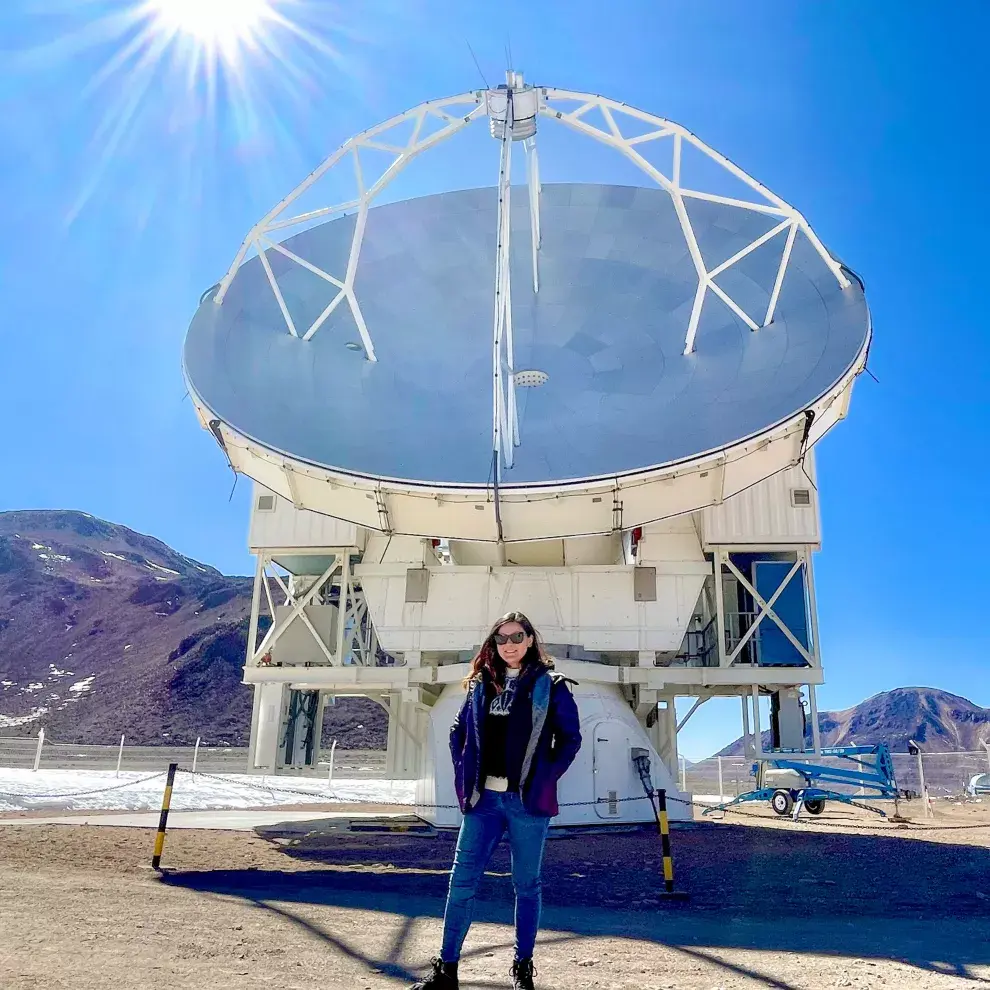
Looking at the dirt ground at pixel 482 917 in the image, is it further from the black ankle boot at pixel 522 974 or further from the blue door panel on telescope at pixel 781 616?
the blue door panel on telescope at pixel 781 616

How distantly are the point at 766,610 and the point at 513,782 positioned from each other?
553 inches

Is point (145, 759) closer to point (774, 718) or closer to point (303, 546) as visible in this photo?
point (303, 546)

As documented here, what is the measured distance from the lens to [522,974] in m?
4.04

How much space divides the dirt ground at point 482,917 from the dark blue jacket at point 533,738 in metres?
0.94

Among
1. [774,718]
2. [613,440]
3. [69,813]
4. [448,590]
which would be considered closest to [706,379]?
[613,440]

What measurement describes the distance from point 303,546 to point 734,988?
15.4 meters

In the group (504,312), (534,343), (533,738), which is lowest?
(533,738)

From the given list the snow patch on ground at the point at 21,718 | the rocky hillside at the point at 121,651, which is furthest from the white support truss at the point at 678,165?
the snow patch on ground at the point at 21,718

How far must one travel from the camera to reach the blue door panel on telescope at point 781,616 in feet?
56.5

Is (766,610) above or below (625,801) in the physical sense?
above

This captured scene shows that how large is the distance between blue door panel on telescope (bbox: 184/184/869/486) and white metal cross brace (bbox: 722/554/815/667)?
530cm

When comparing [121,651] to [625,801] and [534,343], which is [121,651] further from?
[625,801]

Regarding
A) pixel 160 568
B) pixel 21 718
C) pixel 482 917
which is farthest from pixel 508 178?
pixel 160 568

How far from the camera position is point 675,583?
→ 50.7ft
